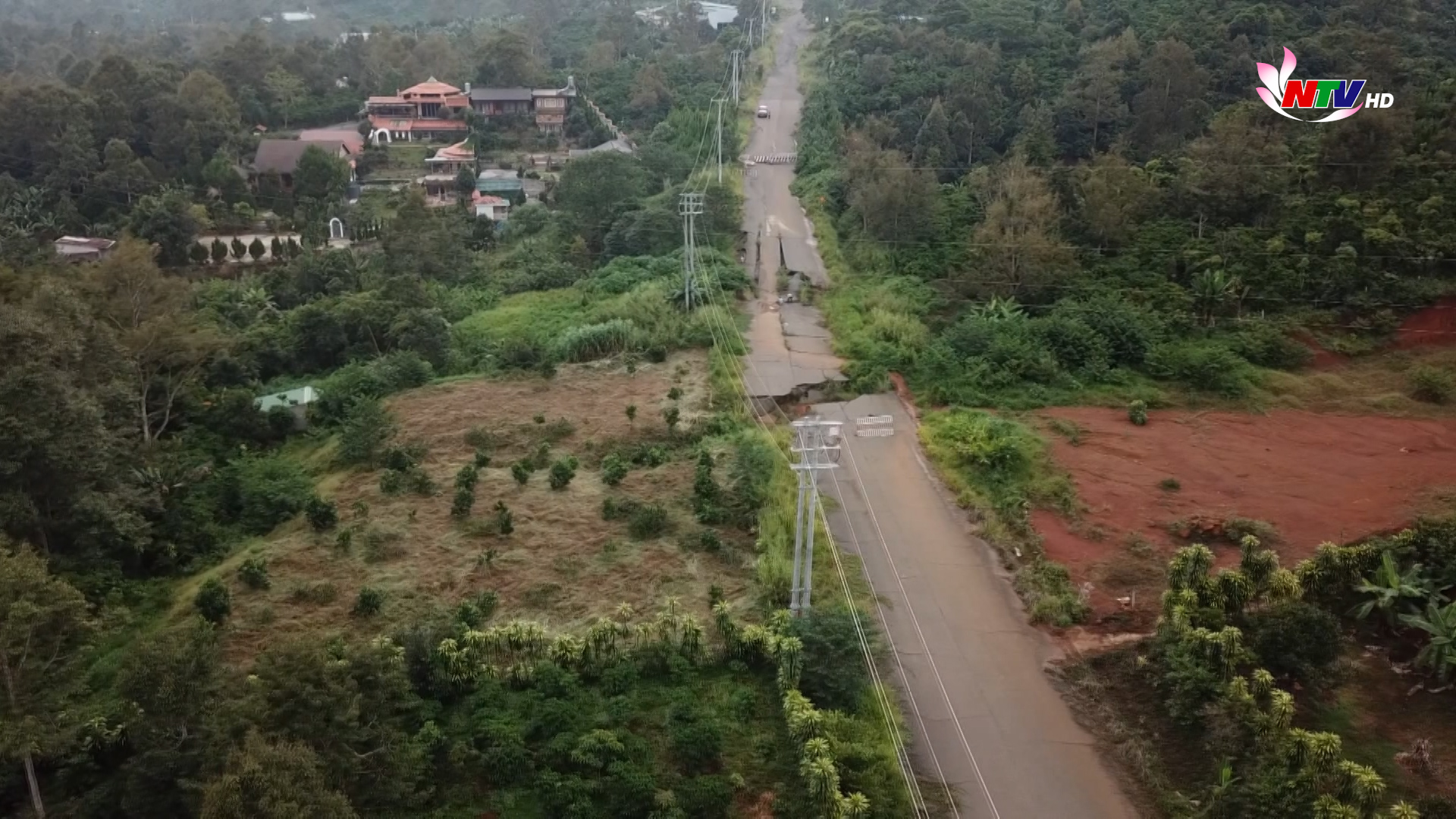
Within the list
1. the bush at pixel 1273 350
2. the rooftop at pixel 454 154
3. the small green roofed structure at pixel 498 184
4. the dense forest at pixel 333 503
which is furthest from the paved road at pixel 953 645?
the rooftop at pixel 454 154

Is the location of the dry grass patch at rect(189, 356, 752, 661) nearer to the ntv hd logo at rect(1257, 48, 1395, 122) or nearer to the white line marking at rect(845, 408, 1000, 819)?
the white line marking at rect(845, 408, 1000, 819)

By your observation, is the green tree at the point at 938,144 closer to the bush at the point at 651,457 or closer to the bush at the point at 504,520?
the bush at the point at 651,457

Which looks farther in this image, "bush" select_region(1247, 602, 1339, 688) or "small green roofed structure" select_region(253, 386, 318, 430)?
"small green roofed structure" select_region(253, 386, 318, 430)

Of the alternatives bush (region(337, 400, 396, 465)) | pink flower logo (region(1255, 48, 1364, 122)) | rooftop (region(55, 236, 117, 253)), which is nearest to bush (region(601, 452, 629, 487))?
bush (region(337, 400, 396, 465))

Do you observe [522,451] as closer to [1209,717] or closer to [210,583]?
[210,583]

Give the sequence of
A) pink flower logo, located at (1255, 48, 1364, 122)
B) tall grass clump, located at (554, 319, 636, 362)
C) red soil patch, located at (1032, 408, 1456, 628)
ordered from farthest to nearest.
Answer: pink flower logo, located at (1255, 48, 1364, 122), tall grass clump, located at (554, 319, 636, 362), red soil patch, located at (1032, 408, 1456, 628)

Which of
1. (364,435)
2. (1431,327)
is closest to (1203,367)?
(1431,327)
